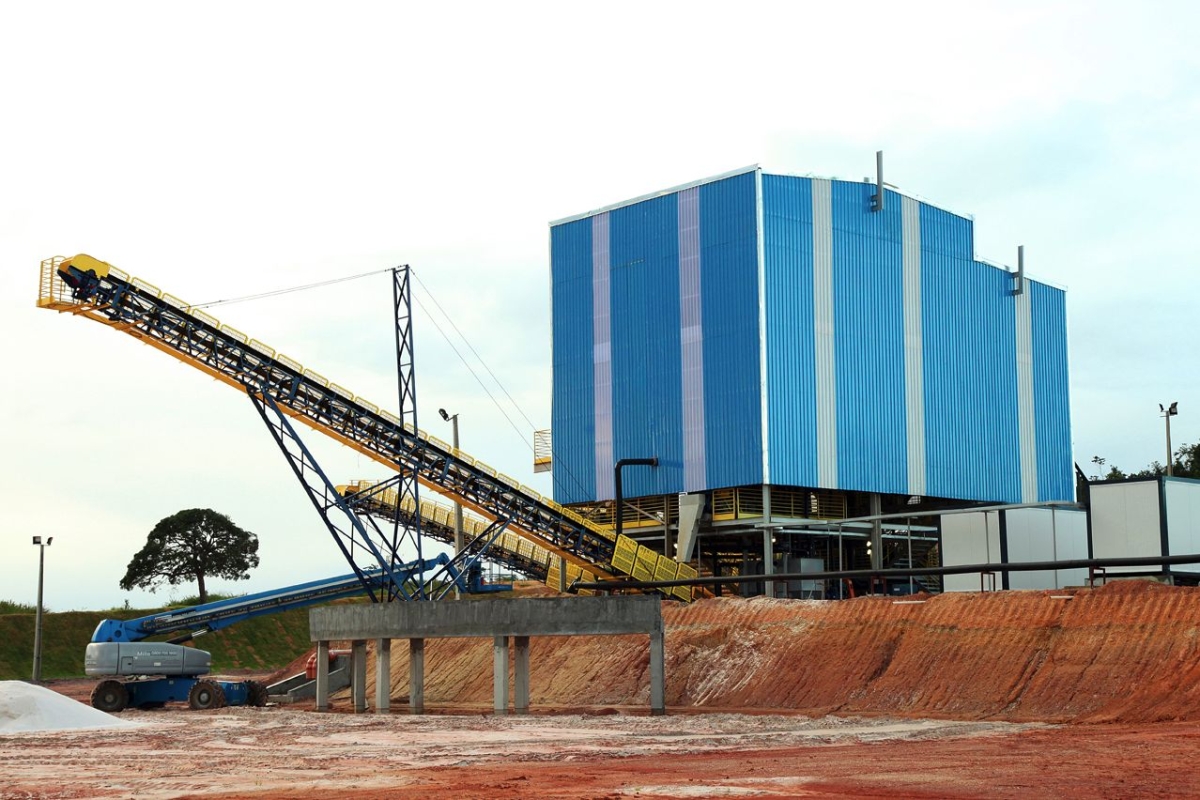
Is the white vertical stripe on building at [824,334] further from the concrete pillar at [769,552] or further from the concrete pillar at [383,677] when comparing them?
the concrete pillar at [383,677]

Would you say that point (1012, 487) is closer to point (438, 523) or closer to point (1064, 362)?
point (1064, 362)

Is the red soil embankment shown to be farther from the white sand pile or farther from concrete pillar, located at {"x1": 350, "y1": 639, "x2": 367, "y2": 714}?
the white sand pile

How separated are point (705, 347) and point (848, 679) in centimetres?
2273

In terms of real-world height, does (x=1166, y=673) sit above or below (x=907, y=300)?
below

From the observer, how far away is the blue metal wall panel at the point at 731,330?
60219mm

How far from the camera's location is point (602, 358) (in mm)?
66375

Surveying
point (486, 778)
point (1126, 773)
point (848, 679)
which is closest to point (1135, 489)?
point (848, 679)

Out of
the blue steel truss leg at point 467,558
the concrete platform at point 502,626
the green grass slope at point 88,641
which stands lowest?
the green grass slope at point 88,641

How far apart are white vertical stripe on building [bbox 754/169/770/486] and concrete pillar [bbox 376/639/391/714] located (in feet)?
62.4

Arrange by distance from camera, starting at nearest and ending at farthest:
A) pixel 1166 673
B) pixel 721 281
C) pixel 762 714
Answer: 1. pixel 1166 673
2. pixel 762 714
3. pixel 721 281

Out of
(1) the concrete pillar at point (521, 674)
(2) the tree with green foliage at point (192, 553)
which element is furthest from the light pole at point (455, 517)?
(2) the tree with green foliage at point (192, 553)

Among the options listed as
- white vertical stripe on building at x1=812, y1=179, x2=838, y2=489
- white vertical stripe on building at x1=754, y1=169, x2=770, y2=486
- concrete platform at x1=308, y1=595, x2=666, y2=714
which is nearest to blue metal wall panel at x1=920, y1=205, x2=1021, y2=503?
white vertical stripe on building at x1=812, y1=179, x2=838, y2=489

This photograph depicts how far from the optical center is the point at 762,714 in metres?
40.7

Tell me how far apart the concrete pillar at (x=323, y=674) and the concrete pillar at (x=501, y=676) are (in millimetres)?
8466
